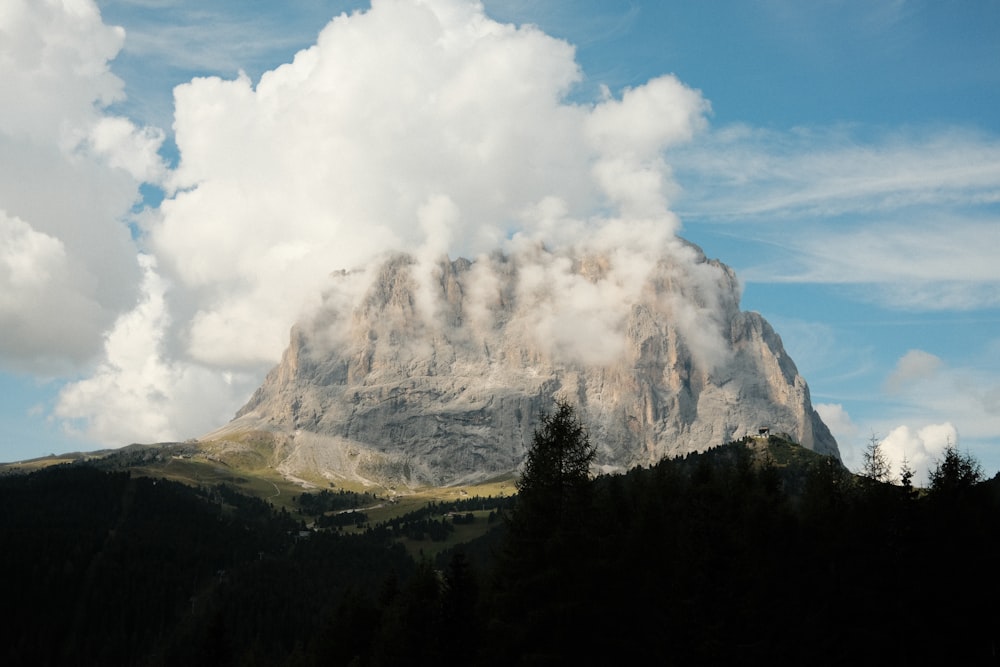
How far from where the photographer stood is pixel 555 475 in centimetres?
3659

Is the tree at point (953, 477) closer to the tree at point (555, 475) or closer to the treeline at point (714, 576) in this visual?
the treeline at point (714, 576)

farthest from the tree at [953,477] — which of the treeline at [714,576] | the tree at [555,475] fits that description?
the tree at [555,475]

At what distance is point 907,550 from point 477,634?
25.1 metres

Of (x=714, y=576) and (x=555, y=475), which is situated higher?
(x=555, y=475)

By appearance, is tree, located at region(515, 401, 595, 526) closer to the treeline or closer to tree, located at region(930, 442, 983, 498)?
the treeline

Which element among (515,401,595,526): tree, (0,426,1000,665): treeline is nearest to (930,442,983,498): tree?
(0,426,1000,665): treeline

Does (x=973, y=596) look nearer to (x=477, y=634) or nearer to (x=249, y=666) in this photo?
(x=477, y=634)

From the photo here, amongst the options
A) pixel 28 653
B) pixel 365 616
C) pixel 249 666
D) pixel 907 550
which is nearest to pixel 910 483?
pixel 907 550

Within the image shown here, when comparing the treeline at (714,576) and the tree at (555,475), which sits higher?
the tree at (555,475)

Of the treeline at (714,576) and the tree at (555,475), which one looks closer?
the treeline at (714,576)

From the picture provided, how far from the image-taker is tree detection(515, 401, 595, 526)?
117 ft

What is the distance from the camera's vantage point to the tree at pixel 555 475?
3575 cm

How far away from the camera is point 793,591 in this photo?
4759cm

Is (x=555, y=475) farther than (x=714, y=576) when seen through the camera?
No
